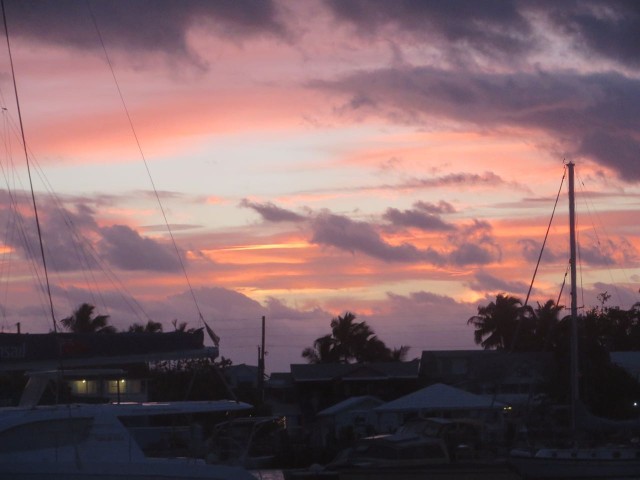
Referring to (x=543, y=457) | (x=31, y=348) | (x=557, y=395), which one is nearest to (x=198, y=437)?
(x=31, y=348)

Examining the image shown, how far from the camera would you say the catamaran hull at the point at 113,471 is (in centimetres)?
1681

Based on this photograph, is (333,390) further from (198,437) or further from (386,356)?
(198,437)

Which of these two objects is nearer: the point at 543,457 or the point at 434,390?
the point at 543,457

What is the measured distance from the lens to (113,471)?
17016 millimetres

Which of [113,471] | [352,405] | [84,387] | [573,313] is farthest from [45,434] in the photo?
[352,405]

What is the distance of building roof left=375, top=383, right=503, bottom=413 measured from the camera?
40719 mm

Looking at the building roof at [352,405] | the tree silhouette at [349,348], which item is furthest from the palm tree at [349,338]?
the building roof at [352,405]

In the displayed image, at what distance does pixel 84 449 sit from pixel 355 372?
4521cm

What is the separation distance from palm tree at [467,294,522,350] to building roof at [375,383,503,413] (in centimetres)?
3873

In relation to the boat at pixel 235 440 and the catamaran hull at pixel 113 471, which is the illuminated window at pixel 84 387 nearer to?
→ the boat at pixel 235 440

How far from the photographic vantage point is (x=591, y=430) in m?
32.5

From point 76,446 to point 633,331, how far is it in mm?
66118

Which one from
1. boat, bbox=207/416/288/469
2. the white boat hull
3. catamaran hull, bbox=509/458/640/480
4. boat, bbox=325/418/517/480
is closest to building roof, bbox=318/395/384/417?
boat, bbox=325/418/517/480

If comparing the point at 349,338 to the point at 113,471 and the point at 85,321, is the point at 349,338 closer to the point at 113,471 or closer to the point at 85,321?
the point at 85,321
